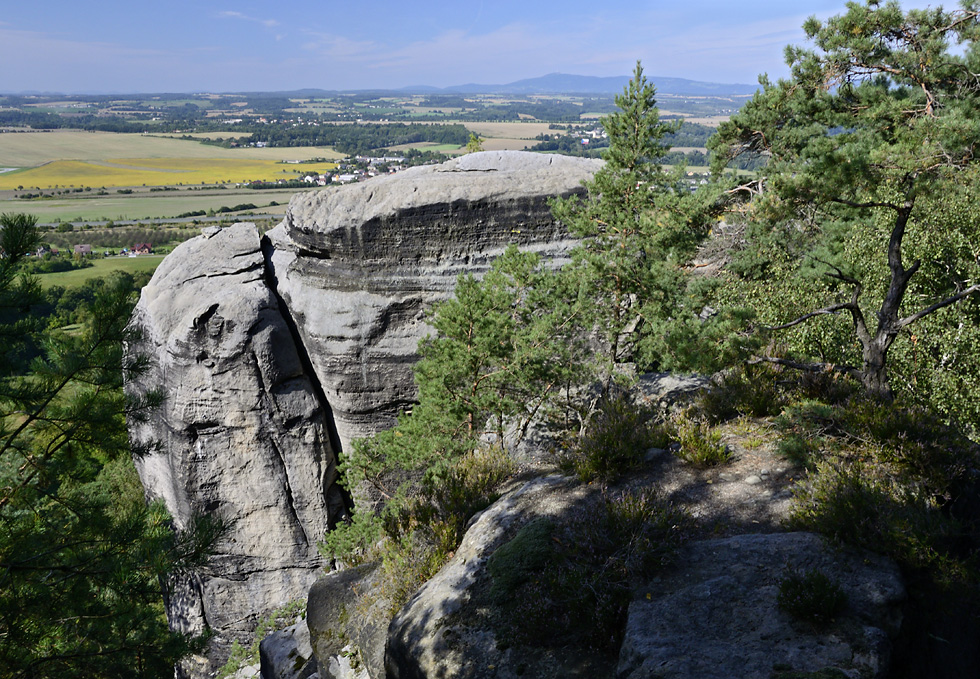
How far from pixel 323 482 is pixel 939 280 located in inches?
667

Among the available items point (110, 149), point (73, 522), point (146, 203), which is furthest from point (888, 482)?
point (110, 149)

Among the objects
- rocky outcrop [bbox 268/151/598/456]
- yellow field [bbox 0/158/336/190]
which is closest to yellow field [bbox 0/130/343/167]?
yellow field [bbox 0/158/336/190]

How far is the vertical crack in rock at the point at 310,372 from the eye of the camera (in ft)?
58.1

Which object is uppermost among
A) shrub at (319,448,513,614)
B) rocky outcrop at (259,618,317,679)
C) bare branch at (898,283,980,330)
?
bare branch at (898,283,980,330)

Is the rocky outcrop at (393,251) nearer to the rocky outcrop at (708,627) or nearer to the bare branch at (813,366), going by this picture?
the bare branch at (813,366)

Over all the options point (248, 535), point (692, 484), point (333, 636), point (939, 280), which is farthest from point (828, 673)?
point (248, 535)

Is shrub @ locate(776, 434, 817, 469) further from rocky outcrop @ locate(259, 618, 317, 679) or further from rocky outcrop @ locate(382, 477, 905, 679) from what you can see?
rocky outcrop @ locate(259, 618, 317, 679)

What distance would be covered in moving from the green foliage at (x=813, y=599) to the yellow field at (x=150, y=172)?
99819 millimetres

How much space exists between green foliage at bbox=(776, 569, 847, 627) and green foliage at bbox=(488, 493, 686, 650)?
45.2 inches

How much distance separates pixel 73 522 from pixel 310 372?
467 inches

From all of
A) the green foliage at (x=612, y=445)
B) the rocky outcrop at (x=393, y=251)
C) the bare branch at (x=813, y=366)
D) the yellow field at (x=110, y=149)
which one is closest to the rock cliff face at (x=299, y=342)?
the rocky outcrop at (x=393, y=251)

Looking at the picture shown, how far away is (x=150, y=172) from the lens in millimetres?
103000

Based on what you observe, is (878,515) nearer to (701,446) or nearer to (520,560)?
(701,446)

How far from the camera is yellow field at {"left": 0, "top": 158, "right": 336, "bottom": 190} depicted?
304 feet
